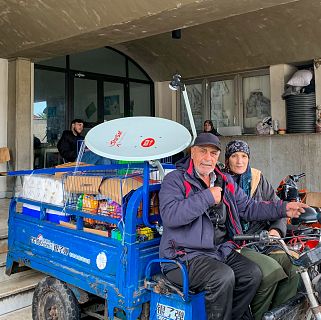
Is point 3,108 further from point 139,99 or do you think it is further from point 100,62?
point 139,99

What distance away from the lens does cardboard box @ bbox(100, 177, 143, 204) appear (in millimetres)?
2375

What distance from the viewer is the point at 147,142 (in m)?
2.43

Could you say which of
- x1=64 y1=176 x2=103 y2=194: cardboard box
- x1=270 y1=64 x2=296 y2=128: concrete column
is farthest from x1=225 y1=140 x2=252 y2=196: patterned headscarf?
x1=270 y1=64 x2=296 y2=128: concrete column

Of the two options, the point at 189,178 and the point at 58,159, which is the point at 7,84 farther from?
the point at 189,178

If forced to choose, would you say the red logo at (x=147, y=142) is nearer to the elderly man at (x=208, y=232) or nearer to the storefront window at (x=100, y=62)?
the elderly man at (x=208, y=232)

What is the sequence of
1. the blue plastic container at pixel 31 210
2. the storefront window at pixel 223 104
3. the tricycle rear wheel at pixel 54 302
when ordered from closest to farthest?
the tricycle rear wheel at pixel 54 302 → the blue plastic container at pixel 31 210 → the storefront window at pixel 223 104

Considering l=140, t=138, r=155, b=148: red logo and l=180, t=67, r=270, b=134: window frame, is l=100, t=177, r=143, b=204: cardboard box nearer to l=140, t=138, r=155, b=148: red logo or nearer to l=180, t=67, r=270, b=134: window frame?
l=140, t=138, r=155, b=148: red logo

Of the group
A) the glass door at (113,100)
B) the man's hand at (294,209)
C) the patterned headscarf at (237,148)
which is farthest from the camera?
the glass door at (113,100)

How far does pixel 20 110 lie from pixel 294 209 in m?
5.47

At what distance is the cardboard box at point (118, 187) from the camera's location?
2.38 m

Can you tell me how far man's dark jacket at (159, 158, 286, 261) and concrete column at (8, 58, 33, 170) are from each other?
16.3 ft

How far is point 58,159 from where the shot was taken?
25.5 ft

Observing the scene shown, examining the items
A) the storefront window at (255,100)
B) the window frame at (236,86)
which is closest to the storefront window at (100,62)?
the window frame at (236,86)

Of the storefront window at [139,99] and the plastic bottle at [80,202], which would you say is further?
the storefront window at [139,99]
